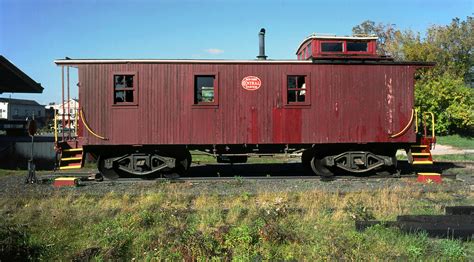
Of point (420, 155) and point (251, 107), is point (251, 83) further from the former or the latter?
point (420, 155)

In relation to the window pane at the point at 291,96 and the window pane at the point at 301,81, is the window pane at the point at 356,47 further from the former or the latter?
the window pane at the point at 291,96

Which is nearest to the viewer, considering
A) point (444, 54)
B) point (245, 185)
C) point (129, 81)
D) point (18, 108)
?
point (245, 185)

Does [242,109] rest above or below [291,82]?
below

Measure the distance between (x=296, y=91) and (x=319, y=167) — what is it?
237 centimetres

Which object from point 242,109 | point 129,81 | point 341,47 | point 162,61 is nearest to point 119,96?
point 129,81

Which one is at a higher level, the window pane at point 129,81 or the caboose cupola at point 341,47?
the caboose cupola at point 341,47

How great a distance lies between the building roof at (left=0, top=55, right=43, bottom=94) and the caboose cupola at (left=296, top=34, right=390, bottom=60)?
1621 centimetres

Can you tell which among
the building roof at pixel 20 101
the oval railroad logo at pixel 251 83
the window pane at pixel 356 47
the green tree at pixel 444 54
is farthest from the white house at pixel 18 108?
the window pane at pixel 356 47

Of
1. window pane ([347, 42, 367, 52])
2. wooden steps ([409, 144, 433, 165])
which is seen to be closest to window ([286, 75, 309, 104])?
window pane ([347, 42, 367, 52])

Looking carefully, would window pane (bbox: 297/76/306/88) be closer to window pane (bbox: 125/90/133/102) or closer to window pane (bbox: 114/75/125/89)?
window pane (bbox: 125/90/133/102)

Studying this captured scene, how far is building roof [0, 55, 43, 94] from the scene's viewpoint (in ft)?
70.3

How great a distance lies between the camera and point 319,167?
12125 mm

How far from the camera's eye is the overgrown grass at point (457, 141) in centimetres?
2527

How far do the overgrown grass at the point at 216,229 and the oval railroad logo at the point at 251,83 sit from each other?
4.03 meters
